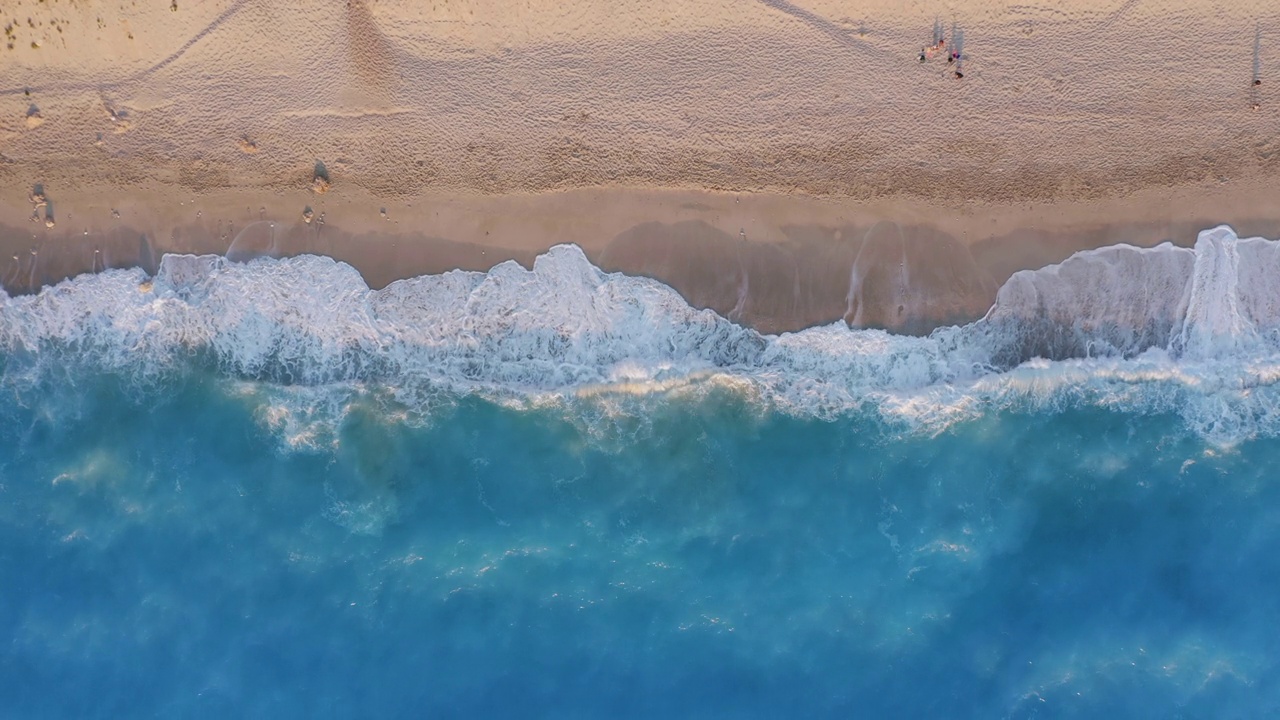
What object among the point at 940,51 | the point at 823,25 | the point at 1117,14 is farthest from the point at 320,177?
the point at 1117,14

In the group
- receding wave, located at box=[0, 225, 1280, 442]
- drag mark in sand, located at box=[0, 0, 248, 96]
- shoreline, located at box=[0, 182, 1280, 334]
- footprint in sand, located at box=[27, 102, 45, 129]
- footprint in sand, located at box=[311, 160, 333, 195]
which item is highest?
drag mark in sand, located at box=[0, 0, 248, 96]

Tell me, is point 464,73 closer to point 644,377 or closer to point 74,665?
point 644,377

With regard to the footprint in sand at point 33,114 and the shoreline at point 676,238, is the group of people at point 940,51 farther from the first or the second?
the footprint in sand at point 33,114

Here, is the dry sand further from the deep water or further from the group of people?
the deep water

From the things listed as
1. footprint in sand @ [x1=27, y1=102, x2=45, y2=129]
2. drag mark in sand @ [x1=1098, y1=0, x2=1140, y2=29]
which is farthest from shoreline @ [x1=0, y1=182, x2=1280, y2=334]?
drag mark in sand @ [x1=1098, y1=0, x2=1140, y2=29]

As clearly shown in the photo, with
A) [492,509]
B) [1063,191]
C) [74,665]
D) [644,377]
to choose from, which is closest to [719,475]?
[644,377]

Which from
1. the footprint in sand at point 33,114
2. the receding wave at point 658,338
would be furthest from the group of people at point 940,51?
the footprint in sand at point 33,114
